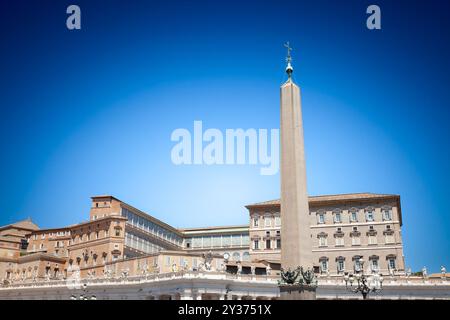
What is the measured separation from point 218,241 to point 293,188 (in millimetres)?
56025

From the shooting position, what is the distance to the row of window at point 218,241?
260 feet

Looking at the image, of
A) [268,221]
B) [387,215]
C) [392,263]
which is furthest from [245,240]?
[392,263]

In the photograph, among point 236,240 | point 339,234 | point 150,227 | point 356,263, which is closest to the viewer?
point 356,263

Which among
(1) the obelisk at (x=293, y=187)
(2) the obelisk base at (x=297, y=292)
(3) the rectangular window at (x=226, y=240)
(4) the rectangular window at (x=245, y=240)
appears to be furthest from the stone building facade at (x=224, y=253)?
(1) the obelisk at (x=293, y=187)

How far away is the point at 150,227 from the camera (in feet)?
238

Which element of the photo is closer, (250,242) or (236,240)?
(250,242)

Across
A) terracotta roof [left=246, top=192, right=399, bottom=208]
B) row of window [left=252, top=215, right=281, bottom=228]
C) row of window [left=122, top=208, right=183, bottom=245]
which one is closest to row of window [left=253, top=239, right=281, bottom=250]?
row of window [left=252, top=215, right=281, bottom=228]

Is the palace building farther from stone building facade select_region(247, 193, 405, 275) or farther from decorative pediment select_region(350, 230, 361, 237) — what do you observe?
decorative pediment select_region(350, 230, 361, 237)

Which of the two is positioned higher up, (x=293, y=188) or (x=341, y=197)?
(x=341, y=197)

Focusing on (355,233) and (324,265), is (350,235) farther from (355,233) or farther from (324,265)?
(324,265)

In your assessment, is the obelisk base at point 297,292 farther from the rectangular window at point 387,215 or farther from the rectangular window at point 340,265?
the rectangular window at point 387,215

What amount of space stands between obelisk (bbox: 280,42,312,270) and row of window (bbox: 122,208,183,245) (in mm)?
42506
